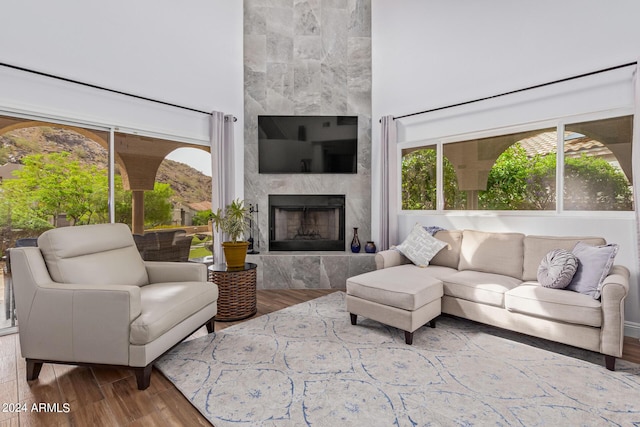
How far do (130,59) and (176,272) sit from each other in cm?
234

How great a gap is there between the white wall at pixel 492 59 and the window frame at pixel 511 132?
0.04m

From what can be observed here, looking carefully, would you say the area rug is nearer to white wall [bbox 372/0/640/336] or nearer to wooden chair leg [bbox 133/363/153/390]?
wooden chair leg [bbox 133/363/153/390]

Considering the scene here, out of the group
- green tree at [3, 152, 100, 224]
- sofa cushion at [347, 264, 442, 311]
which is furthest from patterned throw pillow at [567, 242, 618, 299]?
green tree at [3, 152, 100, 224]

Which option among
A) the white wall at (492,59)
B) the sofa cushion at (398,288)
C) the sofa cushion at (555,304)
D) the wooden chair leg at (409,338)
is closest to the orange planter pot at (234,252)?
the sofa cushion at (398,288)

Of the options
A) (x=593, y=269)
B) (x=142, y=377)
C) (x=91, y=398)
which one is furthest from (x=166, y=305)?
(x=593, y=269)

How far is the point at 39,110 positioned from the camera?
270 cm

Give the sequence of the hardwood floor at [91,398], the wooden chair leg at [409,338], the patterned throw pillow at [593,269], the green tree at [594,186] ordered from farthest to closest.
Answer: the green tree at [594,186]
the wooden chair leg at [409,338]
the patterned throw pillow at [593,269]
the hardwood floor at [91,398]

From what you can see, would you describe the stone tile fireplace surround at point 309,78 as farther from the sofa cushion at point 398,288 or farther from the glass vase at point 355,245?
the sofa cushion at point 398,288

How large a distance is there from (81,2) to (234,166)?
7.14 feet

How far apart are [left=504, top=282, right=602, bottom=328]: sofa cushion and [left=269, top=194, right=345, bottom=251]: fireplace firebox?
8.06 feet

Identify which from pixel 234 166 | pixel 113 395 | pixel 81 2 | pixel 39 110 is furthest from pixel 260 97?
pixel 113 395

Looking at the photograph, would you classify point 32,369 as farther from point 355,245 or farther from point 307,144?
point 307,144

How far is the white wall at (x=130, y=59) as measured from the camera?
264 centimetres

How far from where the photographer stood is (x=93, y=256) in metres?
2.26
